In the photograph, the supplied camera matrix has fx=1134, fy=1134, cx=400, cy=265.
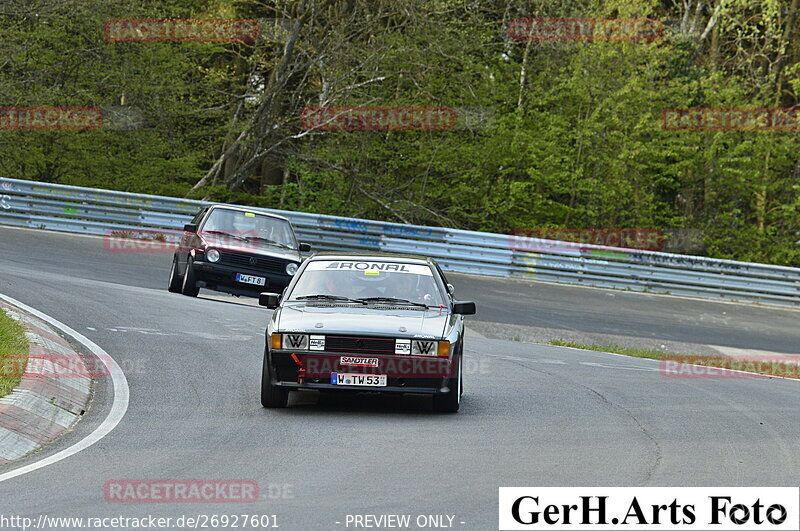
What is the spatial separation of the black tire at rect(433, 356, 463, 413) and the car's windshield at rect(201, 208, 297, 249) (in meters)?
9.02

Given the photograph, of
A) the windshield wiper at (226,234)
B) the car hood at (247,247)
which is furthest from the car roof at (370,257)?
the windshield wiper at (226,234)

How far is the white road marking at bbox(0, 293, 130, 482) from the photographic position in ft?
24.9

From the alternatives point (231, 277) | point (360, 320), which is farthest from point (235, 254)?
point (360, 320)

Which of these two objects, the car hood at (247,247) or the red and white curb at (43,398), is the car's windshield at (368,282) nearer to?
the red and white curb at (43,398)

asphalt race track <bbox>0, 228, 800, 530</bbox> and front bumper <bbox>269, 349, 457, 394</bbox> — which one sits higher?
front bumper <bbox>269, 349, 457, 394</bbox>

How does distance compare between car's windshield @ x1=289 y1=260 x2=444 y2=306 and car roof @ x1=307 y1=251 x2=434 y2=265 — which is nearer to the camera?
car's windshield @ x1=289 y1=260 x2=444 y2=306

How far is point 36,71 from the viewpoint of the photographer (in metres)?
31.1

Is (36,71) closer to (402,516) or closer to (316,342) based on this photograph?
(316,342)

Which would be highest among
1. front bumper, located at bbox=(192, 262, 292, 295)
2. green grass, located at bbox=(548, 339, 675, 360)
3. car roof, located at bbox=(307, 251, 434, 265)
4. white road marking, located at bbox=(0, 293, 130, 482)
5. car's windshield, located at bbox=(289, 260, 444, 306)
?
car roof, located at bbox=(307, 251, 434, 265)

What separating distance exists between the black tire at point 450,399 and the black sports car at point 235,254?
8303 millimetres

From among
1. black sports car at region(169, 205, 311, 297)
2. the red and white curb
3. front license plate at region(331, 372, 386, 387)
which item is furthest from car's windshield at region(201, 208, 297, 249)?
front license plate at region(331, 372, 386, 387)

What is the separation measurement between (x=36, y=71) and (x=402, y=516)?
2762 cm

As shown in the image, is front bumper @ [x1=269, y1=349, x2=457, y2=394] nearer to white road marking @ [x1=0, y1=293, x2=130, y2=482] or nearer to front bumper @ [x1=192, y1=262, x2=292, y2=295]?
white road marking @ [x1=0, y1=293, x2=130, y2=482]

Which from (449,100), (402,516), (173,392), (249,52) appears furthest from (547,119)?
(402,516)
